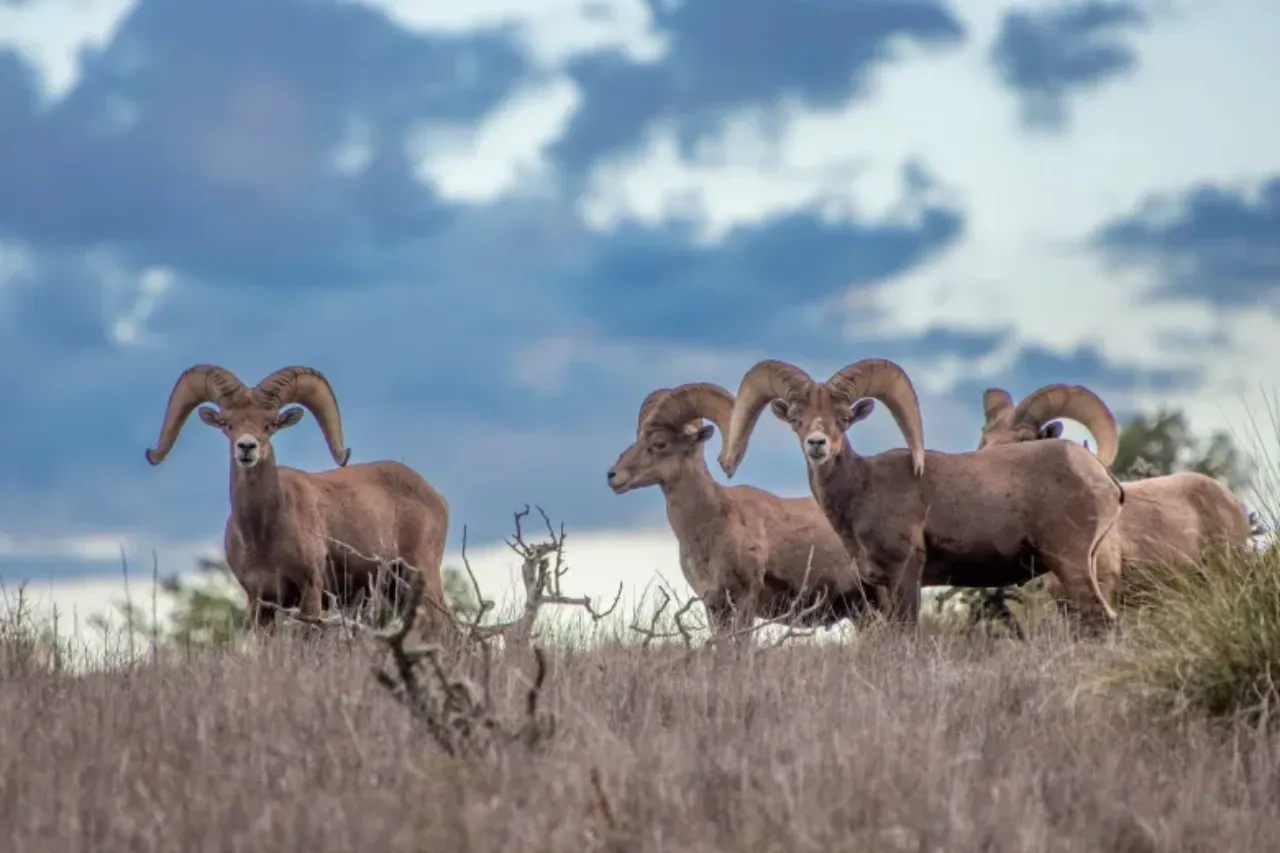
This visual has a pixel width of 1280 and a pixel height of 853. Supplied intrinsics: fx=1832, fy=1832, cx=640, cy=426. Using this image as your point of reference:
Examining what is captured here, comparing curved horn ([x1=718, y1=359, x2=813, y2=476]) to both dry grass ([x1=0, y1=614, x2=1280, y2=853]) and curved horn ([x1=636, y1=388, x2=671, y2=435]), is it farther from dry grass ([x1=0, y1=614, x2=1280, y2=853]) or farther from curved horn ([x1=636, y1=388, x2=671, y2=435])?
dry grass ([x1=0, y1=614, x2=1280, y2=853])

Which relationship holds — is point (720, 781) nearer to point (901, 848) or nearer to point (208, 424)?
point (901, 848)

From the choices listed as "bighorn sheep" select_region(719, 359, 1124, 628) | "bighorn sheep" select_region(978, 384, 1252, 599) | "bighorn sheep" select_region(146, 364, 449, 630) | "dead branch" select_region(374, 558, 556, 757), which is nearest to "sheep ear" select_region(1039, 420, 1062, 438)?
"bighorn sheep" select_region(978, 384, 1252, 599)

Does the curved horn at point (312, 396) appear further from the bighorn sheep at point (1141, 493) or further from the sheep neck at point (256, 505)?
the bighorn sheep at point (1141, 493)

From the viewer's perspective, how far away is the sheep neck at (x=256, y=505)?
14.8m

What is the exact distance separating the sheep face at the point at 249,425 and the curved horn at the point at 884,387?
4592 millimetres

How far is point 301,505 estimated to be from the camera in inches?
599

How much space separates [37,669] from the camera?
38.3 ft

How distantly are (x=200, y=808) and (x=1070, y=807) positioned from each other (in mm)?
3792

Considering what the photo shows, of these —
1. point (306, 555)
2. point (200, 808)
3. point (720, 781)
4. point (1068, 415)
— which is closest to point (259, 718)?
point (200, 808)

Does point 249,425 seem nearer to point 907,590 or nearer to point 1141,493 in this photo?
point 907,590

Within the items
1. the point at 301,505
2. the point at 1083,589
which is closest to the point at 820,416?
the point at 1083,589

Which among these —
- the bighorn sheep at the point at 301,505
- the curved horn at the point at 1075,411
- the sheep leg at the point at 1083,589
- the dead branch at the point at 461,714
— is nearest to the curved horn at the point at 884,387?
the sheep leg at the point at 1083,589

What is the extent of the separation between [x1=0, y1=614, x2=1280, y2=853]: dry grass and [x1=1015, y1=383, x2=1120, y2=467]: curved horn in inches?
243

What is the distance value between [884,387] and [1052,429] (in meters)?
2.76
